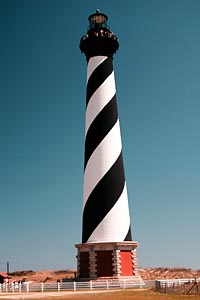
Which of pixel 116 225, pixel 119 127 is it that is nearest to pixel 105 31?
pixel 119 127

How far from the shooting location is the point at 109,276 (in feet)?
94.4

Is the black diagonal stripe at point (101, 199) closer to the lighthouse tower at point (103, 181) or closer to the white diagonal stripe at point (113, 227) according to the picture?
the lighthouse tower at point (103, 181)

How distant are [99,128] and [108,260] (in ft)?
33.6

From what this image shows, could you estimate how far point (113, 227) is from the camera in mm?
29844

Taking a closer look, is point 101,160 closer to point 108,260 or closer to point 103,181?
point 103,181

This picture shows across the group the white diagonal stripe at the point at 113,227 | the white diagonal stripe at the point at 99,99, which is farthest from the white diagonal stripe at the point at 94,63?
the white diagonal stripe at the point at 113,227

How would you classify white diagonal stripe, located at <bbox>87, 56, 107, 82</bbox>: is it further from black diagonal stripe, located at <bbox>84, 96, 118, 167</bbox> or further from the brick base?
the brick base

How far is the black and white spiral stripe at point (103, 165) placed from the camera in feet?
98.3

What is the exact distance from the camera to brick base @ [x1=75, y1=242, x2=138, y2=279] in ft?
94.8

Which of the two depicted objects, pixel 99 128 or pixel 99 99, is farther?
pixel 99 99

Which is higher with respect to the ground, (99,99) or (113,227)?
(99,99)

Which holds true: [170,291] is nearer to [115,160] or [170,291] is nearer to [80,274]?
[80,274]

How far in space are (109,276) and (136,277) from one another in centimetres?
211

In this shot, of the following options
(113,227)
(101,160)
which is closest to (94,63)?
(101,160)
